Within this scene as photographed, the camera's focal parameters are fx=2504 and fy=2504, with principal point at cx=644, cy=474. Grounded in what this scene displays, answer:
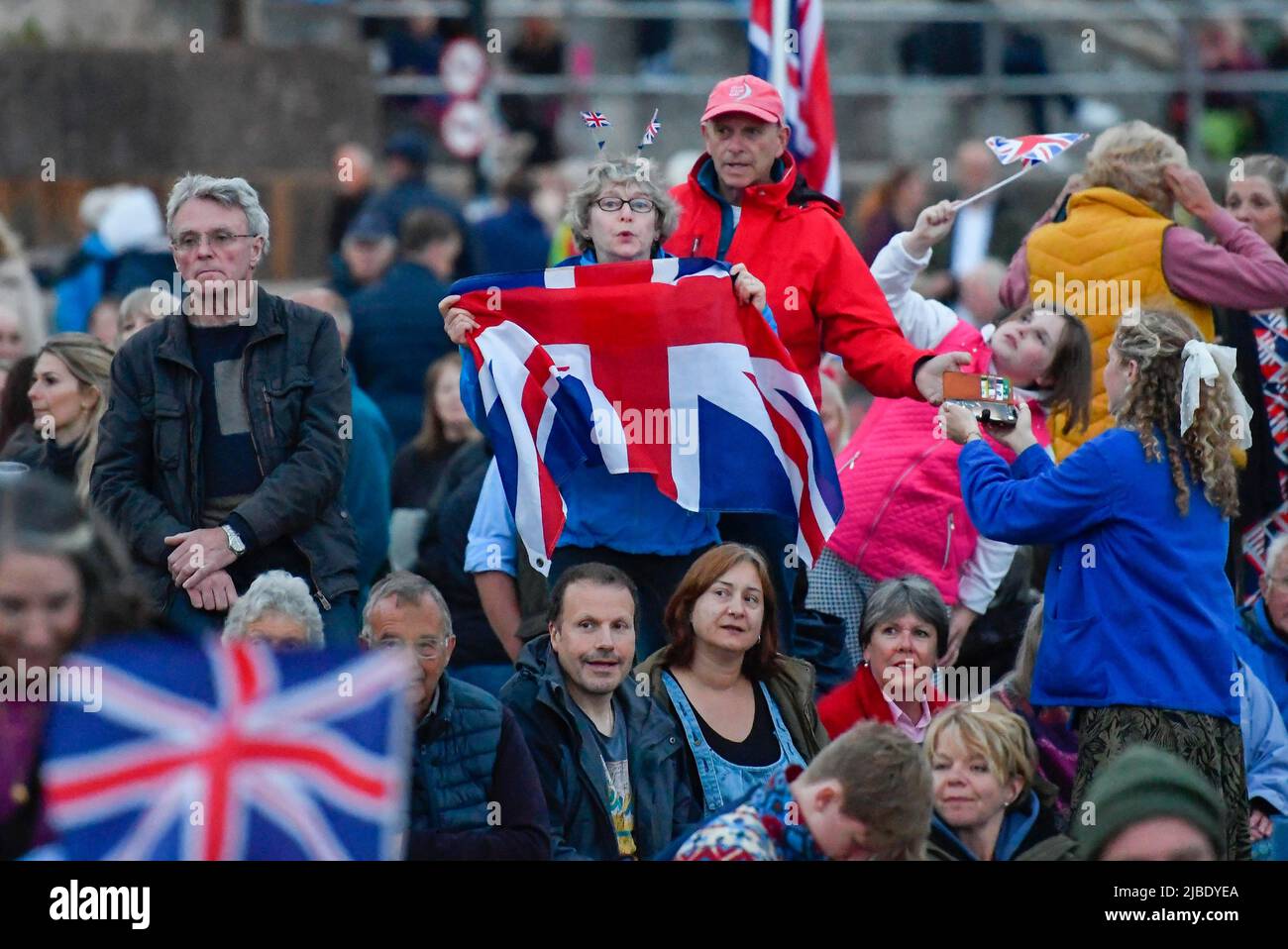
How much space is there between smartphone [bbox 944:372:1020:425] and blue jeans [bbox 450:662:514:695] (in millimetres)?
2034

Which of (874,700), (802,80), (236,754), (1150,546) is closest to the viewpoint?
(236,754)

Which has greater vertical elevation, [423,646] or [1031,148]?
[1031,148]

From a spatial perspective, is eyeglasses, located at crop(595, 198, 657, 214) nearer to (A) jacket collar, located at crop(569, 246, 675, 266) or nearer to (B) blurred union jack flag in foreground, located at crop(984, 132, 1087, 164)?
(A) jacket collar, located at crop(569, 246, 675, 266)

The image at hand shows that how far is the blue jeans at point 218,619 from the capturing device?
696cm

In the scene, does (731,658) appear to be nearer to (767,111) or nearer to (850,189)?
(767,111)

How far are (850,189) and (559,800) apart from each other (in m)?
10.9

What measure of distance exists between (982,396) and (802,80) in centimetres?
290

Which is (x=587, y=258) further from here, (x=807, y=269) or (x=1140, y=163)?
(x=1140, y=163)

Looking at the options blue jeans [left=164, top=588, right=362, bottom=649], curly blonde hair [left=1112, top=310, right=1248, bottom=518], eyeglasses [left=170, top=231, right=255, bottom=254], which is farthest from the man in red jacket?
eyeglasses [left=170, top=231, right=255, bottom=254]

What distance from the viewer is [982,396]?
7094 mm

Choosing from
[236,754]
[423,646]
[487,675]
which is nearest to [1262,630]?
[487,675]

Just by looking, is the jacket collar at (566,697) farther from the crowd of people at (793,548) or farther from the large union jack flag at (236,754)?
the large union jack flag at (236,754)

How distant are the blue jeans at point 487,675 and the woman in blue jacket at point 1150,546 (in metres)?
2.17
